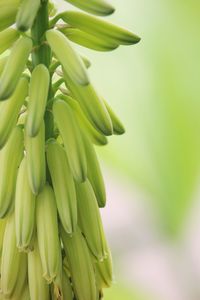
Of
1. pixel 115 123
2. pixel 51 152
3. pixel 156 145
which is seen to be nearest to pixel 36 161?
pixel 51 152

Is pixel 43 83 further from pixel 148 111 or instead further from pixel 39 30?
pixel 148 111

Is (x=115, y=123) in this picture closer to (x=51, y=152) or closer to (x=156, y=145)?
(x=51, y=152)

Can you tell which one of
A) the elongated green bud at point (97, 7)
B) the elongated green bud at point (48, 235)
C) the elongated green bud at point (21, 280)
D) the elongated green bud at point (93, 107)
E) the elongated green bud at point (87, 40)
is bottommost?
the elongated green bud at point (21, 280)

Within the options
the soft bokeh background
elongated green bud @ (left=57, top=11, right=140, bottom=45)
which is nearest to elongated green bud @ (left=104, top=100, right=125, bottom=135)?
elongated green bud @ (left=57, top=11, right=140, bottom=45)

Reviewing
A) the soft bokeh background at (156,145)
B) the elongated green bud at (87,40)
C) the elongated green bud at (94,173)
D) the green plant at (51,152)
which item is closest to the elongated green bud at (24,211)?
the green plant at (51,152)

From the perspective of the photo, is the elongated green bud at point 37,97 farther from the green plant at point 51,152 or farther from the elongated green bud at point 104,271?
the elongated green bud at point 104,271

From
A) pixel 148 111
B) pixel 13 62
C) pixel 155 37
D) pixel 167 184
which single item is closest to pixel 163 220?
pixel 167 184

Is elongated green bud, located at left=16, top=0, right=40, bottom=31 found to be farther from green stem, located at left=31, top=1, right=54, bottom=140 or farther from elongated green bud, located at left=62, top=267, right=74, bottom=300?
elongated green bud, located at left=62, top=267, right=74, bottom=300
